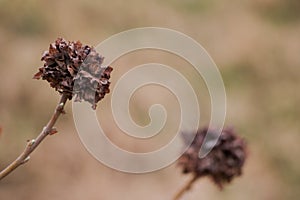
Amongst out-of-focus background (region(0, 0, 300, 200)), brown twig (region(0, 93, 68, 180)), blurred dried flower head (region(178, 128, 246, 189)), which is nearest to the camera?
brown twig (region(0, 93, 68, 180))

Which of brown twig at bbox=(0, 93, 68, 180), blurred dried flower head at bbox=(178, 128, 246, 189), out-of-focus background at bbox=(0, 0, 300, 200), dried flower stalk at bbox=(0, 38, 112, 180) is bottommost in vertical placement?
blurred dried flower head at bbox=(178, 128, 246, 189)

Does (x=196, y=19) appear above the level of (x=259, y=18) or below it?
above

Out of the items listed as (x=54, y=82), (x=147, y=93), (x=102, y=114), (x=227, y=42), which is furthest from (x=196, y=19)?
(x=54, y=82)

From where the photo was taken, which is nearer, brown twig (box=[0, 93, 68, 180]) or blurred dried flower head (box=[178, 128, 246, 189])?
brown twig (box=[0, 93, 68, 180])

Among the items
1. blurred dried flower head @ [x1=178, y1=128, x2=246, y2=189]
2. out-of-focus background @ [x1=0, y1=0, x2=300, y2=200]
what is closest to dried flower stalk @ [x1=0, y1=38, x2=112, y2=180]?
blurred dried flower head @ [x1=178, y1=128, x2=246, y2=189]

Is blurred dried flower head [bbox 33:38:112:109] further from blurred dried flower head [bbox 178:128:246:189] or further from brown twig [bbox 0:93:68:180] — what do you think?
blurred dried flower head [bbox 178:128:246:189]

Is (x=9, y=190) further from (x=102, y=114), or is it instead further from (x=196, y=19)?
(x=196, y=19)

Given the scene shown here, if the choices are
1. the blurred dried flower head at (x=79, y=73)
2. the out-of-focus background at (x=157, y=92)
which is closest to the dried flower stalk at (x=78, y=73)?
the blurred dried flower head at (x=79, y=73)
